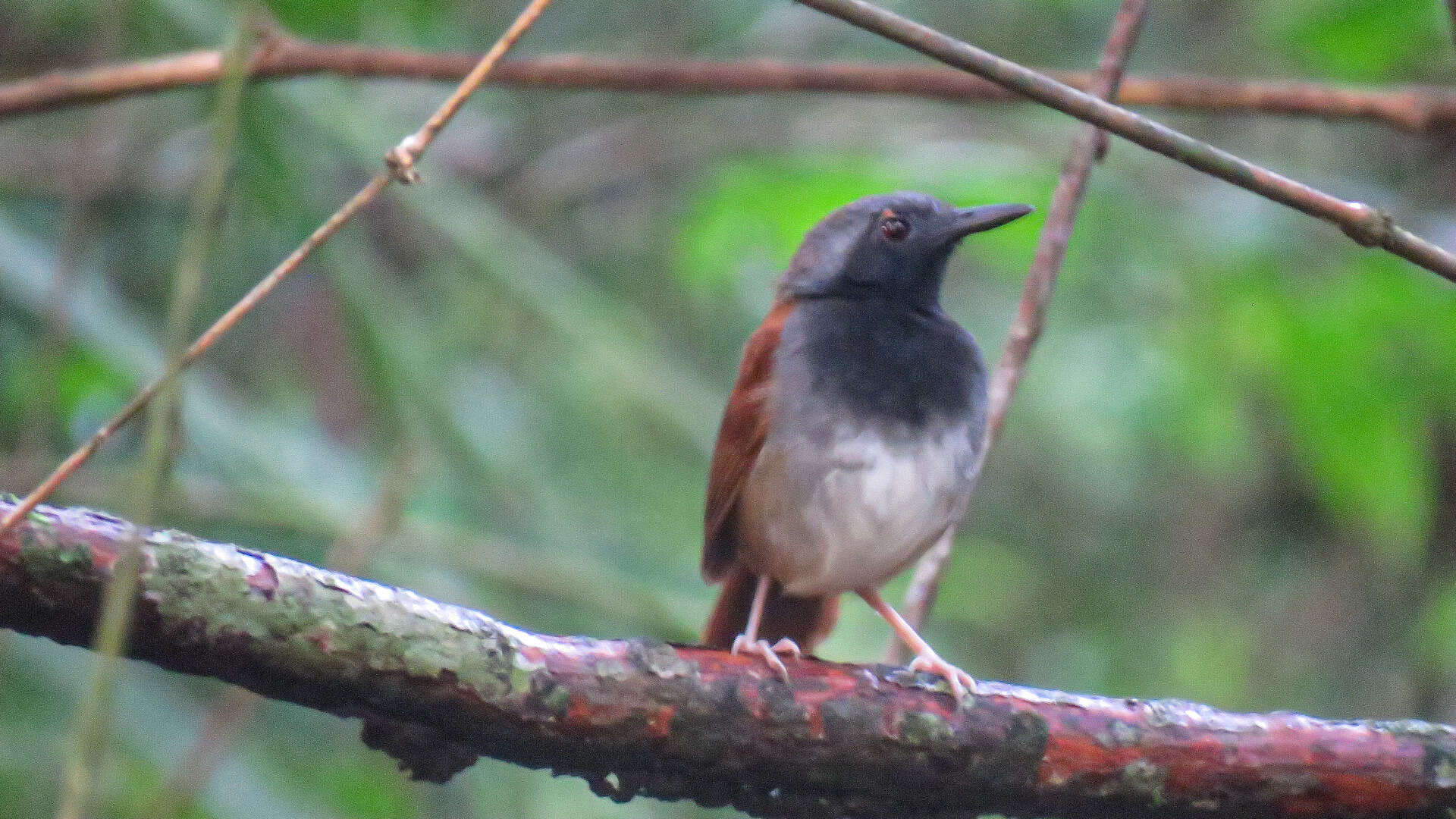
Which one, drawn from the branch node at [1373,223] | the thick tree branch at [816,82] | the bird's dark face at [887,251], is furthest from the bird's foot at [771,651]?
the thick tree branch at [816,82]

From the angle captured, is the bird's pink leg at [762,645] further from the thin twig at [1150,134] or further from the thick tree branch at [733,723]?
the thin twig at [1150,134]

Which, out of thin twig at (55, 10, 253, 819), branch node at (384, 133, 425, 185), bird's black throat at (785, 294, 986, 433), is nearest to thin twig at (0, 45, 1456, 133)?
bird's black throat at (785, 294, 986, 433)

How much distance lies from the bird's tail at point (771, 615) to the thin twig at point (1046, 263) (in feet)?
2.56

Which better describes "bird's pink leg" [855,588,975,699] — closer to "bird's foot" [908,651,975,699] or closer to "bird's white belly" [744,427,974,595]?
"bird's foot" [908,651,975,699]

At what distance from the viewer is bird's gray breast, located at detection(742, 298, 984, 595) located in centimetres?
362

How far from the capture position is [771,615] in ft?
13.9

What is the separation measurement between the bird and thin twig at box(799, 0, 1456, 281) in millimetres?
1288

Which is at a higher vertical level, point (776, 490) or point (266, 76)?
point (266, 76)

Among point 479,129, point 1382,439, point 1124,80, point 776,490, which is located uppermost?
point 479,129

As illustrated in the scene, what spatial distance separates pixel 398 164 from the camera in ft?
7.45

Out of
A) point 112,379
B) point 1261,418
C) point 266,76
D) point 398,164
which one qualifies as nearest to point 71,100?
point 266,76

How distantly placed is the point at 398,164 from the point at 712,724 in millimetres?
998

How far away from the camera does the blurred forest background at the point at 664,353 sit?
4.43m

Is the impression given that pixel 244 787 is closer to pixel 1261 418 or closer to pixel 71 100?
pixel 71 100
